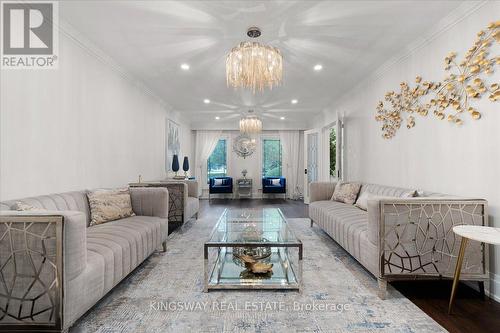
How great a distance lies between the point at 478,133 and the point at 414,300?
1.50 metres

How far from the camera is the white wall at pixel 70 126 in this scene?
2.06 meters

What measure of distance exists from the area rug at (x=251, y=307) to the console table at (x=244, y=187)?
5581 mm

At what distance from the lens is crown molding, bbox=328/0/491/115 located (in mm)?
2158

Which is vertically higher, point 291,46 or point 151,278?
point 291,46

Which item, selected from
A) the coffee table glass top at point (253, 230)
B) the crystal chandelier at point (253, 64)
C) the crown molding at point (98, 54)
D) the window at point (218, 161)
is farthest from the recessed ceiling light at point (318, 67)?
the window at point (218, 161)

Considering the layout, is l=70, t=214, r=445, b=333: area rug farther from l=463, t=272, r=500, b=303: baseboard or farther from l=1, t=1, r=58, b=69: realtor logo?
l=1, t=1, r=58, b=69: realtor logo

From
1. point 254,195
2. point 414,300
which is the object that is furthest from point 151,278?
point 254,195

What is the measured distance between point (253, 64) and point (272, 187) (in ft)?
19.0

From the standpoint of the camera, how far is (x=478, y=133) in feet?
6.98

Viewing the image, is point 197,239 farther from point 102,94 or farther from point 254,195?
point 254,195

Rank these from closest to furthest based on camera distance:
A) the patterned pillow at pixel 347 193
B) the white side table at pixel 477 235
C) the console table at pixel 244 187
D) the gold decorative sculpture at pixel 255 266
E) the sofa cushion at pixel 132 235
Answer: the white side table at pixel 477 235 → the sofa cushion at pixel 132 235 → the gold decorative sculpture at pixel 255 266 → the patterned pillow at pixel 347 193 → the console table at pixel 244 187

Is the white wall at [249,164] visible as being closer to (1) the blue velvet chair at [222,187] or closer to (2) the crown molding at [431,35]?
(1) the blue velvet chair at [222,187]

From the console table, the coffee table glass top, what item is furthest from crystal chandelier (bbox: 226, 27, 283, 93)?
the console table

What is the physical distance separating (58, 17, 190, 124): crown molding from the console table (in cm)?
403
